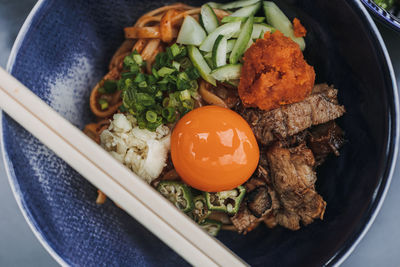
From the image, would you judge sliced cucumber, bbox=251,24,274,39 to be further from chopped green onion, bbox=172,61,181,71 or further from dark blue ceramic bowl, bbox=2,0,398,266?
chopped green onion, bbox=172,61,181,71

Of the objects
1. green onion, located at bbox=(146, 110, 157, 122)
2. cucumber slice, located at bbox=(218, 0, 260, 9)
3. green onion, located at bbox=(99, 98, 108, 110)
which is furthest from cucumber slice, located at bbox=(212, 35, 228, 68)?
green onion, located at bbox=(99, 98, 108, 110)

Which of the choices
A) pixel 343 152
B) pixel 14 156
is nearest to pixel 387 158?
pixel 343 152

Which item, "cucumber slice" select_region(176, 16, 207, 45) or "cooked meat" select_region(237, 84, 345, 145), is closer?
"cooked meat" select_region(237, 84, 345, 145)

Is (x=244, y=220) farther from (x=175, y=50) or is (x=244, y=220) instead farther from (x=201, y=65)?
(x=175, y=50)

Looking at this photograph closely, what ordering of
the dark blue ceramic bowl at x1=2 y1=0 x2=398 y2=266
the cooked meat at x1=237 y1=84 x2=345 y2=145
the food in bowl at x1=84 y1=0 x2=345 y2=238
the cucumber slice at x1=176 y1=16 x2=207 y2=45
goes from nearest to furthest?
the dark blue ceramic bowl at x1=2 y1=0 x2=398 y2=266, the food in bowl at x1=84 y1=0 x2=345 y2=238, the cooked meat at x1=237 y1=84 x2=345 y2=145, the cucumber slice at x1=176 y1=16 x2=207 y2=45

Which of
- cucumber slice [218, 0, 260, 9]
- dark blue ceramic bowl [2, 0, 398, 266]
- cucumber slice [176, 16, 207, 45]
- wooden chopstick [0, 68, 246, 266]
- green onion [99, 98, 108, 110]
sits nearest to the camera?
wooden chopstick [0, 68, 246, 266]

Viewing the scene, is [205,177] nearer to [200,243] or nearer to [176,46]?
[200,243]
